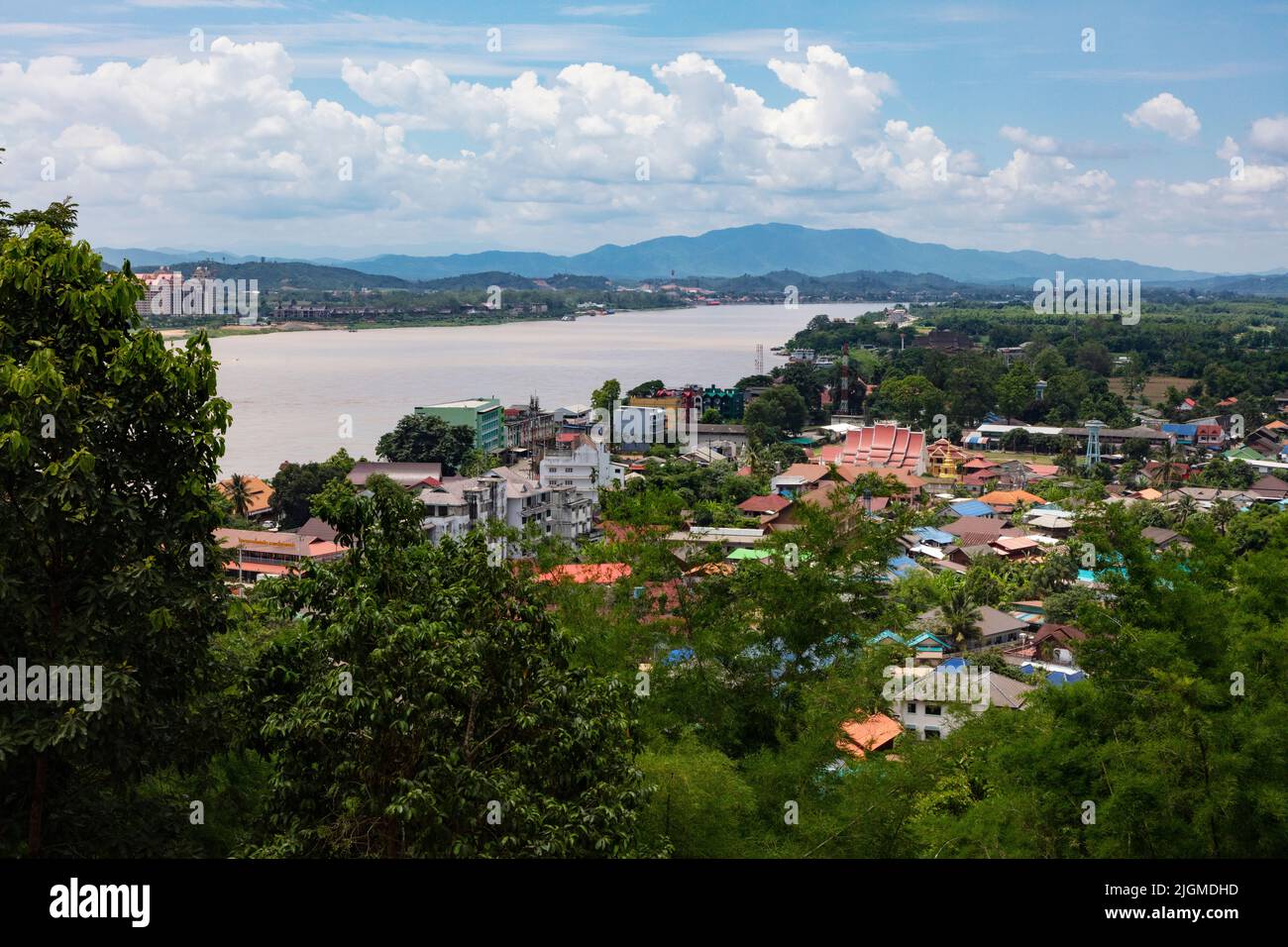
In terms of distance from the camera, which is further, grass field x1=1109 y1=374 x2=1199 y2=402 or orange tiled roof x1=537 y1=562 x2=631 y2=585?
grass field x1=1109 y1=374 x2=1199 y2=402

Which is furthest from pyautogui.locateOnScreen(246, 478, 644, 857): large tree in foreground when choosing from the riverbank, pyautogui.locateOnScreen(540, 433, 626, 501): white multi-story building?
the riverbank

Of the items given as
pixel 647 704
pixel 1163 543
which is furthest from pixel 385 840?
pixel 1163 543

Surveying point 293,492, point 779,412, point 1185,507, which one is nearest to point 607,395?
point 779,412

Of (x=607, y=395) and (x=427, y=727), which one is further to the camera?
(x=607, y=395)

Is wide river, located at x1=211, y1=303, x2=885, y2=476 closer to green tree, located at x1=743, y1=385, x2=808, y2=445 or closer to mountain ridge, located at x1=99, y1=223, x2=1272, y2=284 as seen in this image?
green tree, located at x1=743, y1=385, x2=808, y2=445

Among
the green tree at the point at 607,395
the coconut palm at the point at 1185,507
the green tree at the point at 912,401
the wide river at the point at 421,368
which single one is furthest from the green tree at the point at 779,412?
the coconut palm at the point at 1185,507

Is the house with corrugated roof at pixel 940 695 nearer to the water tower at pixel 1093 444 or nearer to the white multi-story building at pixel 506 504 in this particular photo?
the white multi-story building at pixel 506 504

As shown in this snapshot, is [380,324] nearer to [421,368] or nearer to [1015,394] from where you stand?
[421,368]
